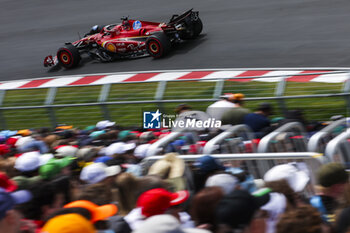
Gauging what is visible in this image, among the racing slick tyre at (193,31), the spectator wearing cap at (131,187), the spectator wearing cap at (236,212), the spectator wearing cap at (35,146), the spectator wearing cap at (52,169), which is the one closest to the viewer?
the spectator wearing cap at (236,212)

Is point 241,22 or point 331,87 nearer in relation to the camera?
point 331,87

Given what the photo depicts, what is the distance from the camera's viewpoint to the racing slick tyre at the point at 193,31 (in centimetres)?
1384

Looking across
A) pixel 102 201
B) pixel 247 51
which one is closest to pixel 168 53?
pixel 247 51

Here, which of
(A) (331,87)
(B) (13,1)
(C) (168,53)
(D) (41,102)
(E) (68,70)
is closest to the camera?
(A) (331,87)

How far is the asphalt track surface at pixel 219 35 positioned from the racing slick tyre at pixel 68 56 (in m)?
0.21

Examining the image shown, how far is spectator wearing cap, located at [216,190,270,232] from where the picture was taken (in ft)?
10.1

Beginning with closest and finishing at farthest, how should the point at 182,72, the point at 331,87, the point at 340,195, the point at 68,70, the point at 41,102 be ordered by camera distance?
the point at 340,195, the point at 331,87, the point at 41,102, the point at 182,72, the point at 68,70

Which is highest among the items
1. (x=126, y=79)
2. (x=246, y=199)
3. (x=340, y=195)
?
(x=246, y=199)

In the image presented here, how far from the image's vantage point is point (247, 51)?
13.2 m

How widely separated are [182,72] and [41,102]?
14.2ft

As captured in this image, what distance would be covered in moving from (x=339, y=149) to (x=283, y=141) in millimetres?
773

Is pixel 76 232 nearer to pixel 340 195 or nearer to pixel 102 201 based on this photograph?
pixel 102 201

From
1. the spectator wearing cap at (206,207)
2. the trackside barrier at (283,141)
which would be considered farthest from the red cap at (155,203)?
the trackside barrier at (283,141)

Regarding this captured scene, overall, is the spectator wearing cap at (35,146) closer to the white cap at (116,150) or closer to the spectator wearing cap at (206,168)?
the white cap at (116,150)
